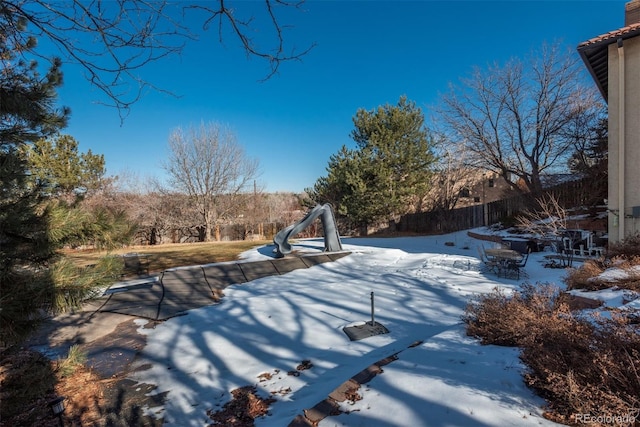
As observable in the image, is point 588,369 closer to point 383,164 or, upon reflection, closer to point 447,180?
point 383,164

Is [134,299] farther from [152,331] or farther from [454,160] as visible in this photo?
[454,160]

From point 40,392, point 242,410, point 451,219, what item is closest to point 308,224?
point 242,410

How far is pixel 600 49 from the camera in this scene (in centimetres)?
810

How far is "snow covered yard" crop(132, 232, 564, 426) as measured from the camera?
7.84 feet

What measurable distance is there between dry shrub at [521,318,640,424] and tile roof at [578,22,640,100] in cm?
874

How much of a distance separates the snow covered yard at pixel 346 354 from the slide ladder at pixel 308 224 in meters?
2.51

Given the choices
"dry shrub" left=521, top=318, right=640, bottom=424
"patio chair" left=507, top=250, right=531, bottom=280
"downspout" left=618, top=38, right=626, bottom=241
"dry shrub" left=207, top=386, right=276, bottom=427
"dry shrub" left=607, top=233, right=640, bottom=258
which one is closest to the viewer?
"dry shrub" left=521, top=318, right=640, bottom=424

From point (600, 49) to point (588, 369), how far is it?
32.7 ft

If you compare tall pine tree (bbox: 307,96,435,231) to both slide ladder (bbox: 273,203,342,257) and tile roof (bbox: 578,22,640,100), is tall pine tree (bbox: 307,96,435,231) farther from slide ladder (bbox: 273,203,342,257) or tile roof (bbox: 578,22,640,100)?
tile roof (bbox: 578,22,640,100)

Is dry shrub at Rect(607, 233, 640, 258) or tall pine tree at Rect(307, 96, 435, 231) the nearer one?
dry shrub at Rect(607, 233, 640, 258)

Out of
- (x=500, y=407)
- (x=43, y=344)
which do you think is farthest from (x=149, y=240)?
(x=500, y=407)

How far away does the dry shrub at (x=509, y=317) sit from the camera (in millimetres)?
3061

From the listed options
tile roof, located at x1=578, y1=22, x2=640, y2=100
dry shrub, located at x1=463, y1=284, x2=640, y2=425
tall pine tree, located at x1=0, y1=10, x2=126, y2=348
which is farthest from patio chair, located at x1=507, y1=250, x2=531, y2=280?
tall pine tree, located at x1=0, y1=10, x2=126, y2=348

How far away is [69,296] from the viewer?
7.32 feet
